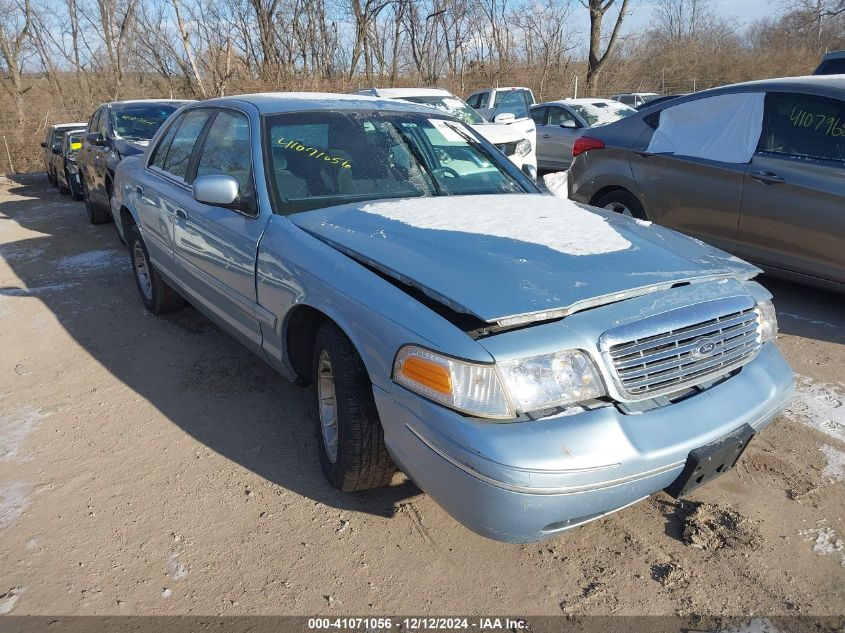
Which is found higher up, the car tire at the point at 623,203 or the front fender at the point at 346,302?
the front fender at the point at 346,302

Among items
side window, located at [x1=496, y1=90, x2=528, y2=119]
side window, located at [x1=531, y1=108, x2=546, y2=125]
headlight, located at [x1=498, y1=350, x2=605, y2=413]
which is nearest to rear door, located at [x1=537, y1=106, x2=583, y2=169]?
side window, located at [x1=531, y1=108, x2=546, y2=125]

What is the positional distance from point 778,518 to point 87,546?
280cm

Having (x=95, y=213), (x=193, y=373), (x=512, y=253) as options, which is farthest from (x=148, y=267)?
(x=95, y=213)

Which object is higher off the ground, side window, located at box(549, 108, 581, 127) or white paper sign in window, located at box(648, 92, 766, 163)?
white paper sign in window, located at box(648, 92, 766, 163)

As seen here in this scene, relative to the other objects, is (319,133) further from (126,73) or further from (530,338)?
(126,73)

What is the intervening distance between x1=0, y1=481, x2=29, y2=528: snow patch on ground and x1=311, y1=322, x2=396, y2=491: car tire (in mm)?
1375

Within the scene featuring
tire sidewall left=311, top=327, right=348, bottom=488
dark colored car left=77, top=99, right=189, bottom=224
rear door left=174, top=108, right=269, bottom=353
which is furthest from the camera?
dark colored car left=77, top=99, right=189, bottom=224

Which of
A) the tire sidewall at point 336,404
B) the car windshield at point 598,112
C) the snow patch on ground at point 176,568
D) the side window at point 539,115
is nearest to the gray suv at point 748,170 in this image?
the tire sidewall at point 336,404

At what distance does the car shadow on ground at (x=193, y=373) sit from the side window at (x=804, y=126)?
3.83 meters

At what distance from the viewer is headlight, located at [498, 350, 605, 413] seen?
2092mm

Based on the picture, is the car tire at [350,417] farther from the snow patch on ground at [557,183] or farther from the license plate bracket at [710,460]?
the snow patch on ground at [557,183]

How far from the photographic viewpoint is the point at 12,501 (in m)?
2.95

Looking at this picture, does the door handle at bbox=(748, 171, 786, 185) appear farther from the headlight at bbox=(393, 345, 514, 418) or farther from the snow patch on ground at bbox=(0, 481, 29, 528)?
the snow patch on ground at bbox=(0, 481, 29, 528)

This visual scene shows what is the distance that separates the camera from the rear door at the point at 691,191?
5086 millimetres
